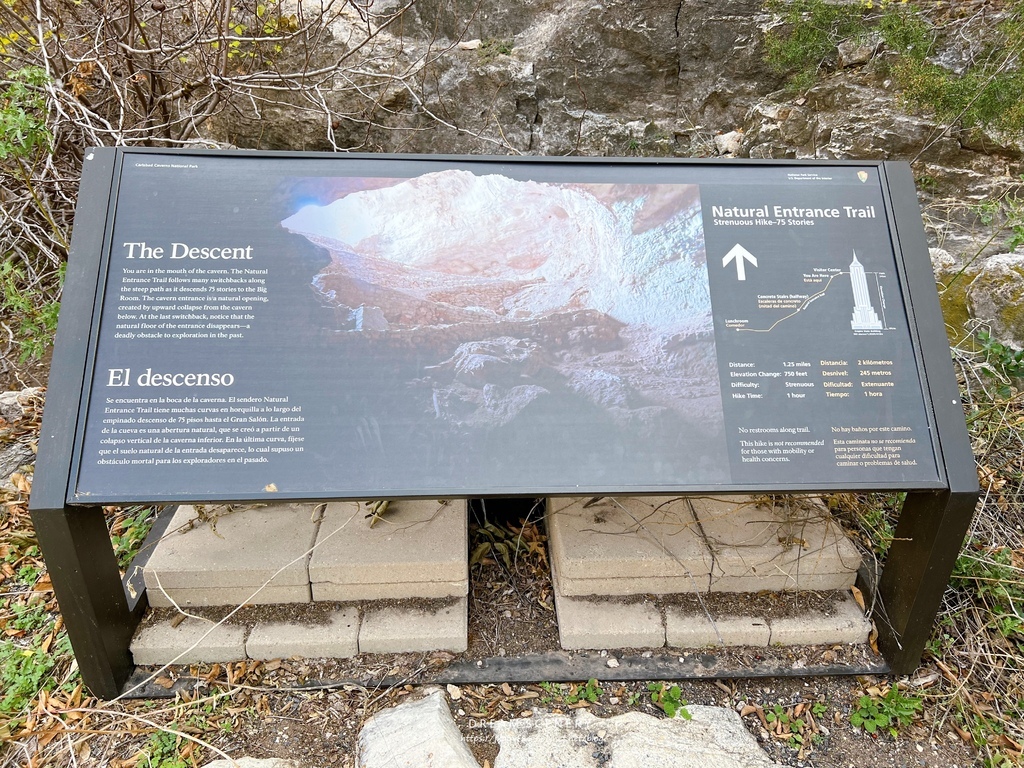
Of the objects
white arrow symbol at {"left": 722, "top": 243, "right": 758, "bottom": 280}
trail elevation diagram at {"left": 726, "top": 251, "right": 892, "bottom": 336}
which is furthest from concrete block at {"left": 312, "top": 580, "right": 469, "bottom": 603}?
white arrow symbol at {"left": 722, "top": 243, "right": 758, "bottom": 280}

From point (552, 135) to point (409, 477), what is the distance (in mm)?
3707

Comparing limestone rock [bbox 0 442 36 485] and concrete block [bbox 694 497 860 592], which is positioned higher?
concrete block [bbox 694 497 860 592]

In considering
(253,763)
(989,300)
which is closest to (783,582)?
(253,763)

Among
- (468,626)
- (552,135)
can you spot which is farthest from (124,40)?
(468,626)

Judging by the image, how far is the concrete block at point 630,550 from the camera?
7.43ft

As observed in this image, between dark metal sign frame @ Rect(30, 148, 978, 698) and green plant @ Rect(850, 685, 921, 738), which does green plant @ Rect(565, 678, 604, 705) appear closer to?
dark metal sign frame @ Rect(30, 148, 978, 698)

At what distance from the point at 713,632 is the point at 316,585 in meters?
1.55

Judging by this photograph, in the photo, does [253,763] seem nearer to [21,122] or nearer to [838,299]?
[838,299]

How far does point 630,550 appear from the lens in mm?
2283

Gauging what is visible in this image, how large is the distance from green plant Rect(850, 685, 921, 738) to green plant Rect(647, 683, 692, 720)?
1.97 ft

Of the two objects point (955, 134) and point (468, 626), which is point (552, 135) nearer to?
point (955, 134)

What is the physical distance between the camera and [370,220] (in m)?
1.98

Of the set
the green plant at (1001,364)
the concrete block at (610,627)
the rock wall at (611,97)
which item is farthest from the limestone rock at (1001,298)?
the concrete block at (610,627)

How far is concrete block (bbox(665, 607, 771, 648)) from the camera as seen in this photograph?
2.22 metres
